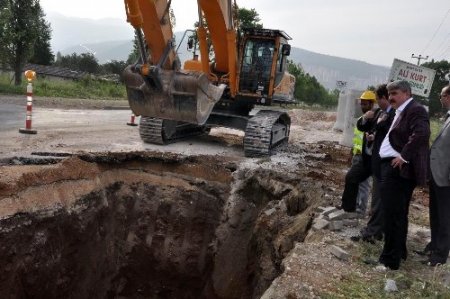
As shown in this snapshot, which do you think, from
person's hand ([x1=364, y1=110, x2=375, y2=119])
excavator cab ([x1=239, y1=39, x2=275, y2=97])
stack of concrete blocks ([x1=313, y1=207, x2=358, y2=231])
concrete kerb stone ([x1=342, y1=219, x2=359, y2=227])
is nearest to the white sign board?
excavator cab ([x1=239, y1=39, x2=275, y2=97])

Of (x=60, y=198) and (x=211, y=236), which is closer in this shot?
(x=60, y=198)

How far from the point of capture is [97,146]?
860cm

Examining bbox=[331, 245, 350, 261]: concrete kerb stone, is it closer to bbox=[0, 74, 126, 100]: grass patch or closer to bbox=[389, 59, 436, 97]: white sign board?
bbox=[389, 59, 436, 97]: white sign board

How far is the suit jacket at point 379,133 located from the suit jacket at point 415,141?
60 centimetres

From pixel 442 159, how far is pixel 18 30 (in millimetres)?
19722

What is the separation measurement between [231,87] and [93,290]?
16.9ft

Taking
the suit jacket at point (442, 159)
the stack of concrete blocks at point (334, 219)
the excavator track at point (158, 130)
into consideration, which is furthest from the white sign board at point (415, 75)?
the excavator track at point (158, 130)

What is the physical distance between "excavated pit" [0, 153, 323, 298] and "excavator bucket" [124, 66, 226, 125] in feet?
2.76

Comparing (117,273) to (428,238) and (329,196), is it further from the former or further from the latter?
(428,238)

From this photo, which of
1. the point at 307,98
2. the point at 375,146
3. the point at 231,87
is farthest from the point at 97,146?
the point at 307,98

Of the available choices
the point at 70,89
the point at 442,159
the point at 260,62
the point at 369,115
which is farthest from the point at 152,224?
the point at 70,89

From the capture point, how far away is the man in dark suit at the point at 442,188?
4.38 m

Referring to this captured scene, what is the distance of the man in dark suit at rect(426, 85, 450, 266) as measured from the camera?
438 centimetres

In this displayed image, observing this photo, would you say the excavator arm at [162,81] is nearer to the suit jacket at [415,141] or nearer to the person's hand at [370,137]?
the person's hand at [370,137]
